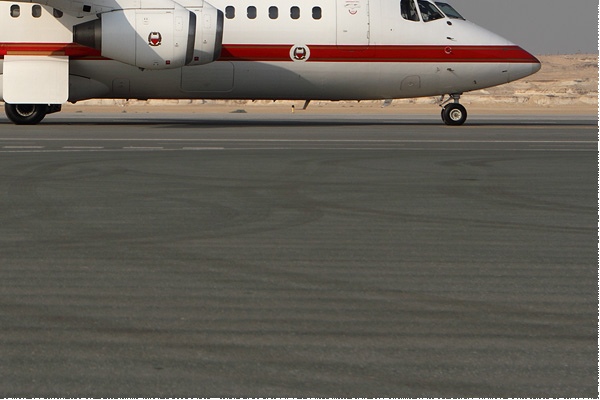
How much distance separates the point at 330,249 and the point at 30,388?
4.46 metres

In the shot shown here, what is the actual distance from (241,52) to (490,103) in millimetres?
56802

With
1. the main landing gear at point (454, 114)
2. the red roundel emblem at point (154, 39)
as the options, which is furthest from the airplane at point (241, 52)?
the main landing gear at point (454, 114)

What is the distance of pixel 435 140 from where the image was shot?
24.5 m

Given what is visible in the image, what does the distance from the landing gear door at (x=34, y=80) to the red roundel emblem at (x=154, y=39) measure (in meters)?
2.27

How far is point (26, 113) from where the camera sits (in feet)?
97.0

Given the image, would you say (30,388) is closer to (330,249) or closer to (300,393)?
(300,393)

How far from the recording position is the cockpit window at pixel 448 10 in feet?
101

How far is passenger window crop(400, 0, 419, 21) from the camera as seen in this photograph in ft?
98.7

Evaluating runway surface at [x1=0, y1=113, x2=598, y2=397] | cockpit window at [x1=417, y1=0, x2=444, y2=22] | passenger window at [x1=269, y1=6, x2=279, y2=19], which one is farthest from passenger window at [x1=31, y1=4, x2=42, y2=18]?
runway surface at [x1=0, y1=113, x2=598, y2=397]

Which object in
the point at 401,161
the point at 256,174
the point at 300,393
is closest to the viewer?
the point at 300,393

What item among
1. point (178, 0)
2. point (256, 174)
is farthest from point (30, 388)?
point (178, 0)

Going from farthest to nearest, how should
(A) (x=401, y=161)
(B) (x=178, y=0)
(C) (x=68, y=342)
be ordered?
1. (B) (x=178, y=0)
2. (A) (x=401, y=161)
3. (C) (x=68, y=342)

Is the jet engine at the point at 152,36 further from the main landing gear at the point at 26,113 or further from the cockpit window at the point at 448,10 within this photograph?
the cockpit window at the point at 448,10

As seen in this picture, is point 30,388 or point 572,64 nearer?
point 30,388
